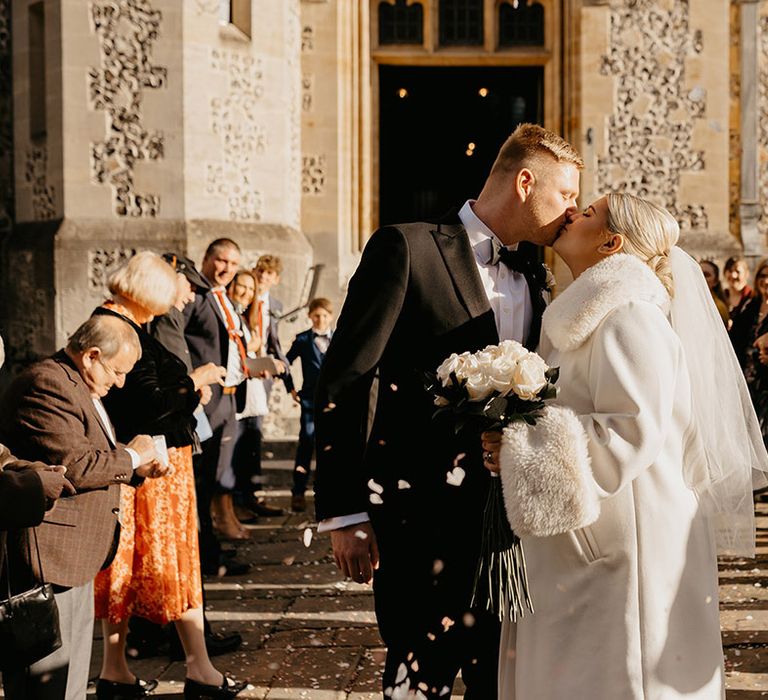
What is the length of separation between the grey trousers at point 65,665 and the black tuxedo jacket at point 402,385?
3.36 feet

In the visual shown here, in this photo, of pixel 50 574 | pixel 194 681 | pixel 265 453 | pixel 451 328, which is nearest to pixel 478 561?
pixel 451 328

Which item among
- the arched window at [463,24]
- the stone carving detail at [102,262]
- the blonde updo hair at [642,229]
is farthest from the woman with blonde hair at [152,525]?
the arched window at [463,24]

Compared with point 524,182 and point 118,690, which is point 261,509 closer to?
point 118,690

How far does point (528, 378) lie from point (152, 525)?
7.22 ft

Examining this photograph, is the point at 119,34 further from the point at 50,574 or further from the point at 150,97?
the point at 50,574

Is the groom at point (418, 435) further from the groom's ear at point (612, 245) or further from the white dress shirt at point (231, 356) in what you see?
the white dress shirt at point (231, 356)

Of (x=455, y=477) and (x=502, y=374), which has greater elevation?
(x=502, y=374)

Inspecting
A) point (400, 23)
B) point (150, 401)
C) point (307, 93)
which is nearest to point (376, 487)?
point (150, 401)

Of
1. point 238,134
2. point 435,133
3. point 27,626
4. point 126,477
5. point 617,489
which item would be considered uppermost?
point 435,133

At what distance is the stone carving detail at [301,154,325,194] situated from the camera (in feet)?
37.8

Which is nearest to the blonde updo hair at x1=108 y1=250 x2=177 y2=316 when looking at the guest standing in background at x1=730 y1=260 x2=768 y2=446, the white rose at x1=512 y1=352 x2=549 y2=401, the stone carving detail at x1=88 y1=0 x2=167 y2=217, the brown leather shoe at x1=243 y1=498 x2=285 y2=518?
the white rose at x1=512 y1=352 x2=549 y2=401

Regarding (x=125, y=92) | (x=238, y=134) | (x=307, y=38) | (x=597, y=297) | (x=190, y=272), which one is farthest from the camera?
(x=307, y=38)

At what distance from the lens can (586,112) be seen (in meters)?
11.6

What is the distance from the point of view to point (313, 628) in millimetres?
5094
